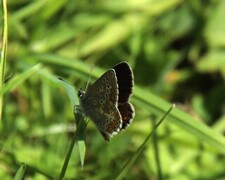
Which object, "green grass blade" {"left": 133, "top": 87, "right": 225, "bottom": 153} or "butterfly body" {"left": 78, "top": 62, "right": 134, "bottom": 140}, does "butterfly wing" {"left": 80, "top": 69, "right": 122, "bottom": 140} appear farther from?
"green grass blade" {"left": 133, "top": 87, "right": 225, "bottom": 153}

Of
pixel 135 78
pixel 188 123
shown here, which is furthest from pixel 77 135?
pixel 135 78

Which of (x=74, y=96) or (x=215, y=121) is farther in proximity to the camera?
(x=215, y=121)

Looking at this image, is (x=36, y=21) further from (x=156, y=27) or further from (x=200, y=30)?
(x=200, y=30)

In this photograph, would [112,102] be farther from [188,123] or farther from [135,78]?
[135,78]

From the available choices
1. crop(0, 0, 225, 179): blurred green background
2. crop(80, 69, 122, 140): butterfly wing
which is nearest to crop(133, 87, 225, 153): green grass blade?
crop(0, 0, 225, 179): blurred green background

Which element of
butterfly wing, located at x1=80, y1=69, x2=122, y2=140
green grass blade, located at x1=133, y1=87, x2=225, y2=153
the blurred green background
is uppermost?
butterfly wing, located at x1=80, y1=69, x2=122, y2=140

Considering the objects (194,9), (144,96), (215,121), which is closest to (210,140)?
(144,96)

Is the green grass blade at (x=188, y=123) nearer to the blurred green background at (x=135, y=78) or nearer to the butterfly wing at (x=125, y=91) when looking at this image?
the blurred green background at (x=135, y=78)

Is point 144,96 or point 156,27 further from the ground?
point 144,96
